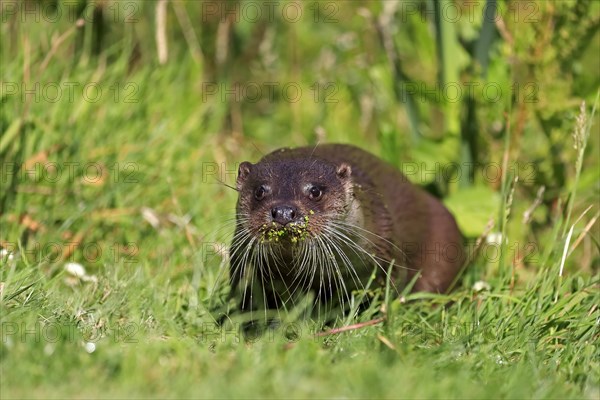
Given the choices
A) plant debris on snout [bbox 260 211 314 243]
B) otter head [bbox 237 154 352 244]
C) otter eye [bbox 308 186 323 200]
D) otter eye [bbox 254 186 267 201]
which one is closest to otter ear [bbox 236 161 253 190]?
otter head [bbox 237 154 352 244]

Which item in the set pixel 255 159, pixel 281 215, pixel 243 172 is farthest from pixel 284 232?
pixel 255 159

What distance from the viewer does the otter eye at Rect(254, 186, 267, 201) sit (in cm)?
363

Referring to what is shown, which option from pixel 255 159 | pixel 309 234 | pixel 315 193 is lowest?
pixel 255 159

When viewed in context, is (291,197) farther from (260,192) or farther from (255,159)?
(255,159)

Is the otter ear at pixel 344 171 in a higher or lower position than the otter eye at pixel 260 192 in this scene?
higher

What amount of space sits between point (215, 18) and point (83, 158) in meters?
1.84

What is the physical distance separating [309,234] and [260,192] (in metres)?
0.26

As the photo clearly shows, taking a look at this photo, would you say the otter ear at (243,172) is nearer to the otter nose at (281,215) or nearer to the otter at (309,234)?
the otter at (309,234)

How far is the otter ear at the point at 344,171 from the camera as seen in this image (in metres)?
3.84

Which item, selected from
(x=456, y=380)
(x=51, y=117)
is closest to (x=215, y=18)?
(x=51, y=117)

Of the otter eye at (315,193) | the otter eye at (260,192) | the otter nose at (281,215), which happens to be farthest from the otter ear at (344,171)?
the otter nose at (281,215)

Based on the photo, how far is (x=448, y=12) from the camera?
15.7 ft

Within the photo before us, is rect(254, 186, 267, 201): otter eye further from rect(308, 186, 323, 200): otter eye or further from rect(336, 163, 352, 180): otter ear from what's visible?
rect(336, 163, 352, 180): otter ear

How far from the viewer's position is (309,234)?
3.55m
